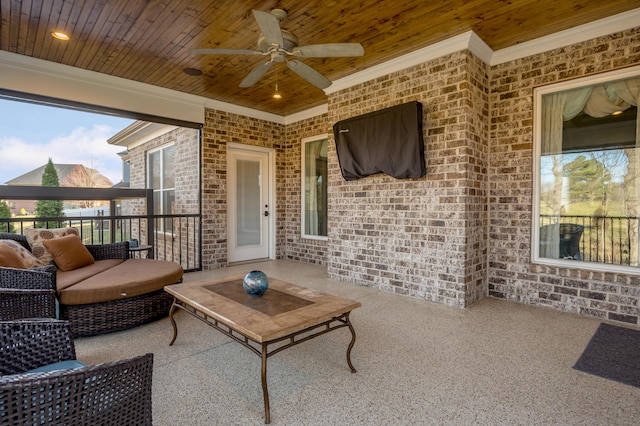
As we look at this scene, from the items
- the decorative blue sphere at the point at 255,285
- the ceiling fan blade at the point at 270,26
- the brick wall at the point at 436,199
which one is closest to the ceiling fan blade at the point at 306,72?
the ceiling fan blade at the point at 270,26

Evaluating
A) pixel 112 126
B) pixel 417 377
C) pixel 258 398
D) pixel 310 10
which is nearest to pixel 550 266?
pixel 417 377

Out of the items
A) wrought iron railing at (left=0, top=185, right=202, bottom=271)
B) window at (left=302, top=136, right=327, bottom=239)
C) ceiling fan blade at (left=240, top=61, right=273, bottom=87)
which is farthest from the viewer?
window at (left=302, top=136, right=327, bottom=239)

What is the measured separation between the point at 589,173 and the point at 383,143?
2180 millimetres

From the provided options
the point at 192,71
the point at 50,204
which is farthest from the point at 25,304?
the point at 50,204

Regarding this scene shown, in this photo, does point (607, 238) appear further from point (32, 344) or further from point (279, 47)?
point (32, 344)

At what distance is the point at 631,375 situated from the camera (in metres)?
2.15

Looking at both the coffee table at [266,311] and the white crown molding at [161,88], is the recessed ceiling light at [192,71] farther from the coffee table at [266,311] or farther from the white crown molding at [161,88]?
the coffee table at [266,311]

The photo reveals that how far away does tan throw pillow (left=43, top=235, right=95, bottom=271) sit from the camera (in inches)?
124

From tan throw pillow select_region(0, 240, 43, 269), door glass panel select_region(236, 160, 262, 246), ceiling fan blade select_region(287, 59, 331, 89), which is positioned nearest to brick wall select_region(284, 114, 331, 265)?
door glass panel select_region(236, 160, 262, 246)

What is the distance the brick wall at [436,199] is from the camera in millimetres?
3504

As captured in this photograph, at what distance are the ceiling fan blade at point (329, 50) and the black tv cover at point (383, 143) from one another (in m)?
1.37

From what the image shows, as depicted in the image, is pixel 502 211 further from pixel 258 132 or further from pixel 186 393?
pixel 258 132

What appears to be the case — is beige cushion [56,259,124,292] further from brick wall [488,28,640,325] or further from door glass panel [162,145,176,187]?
brick wall [488,28,640,325]

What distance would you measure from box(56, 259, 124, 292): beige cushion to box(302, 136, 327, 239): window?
128 inches
